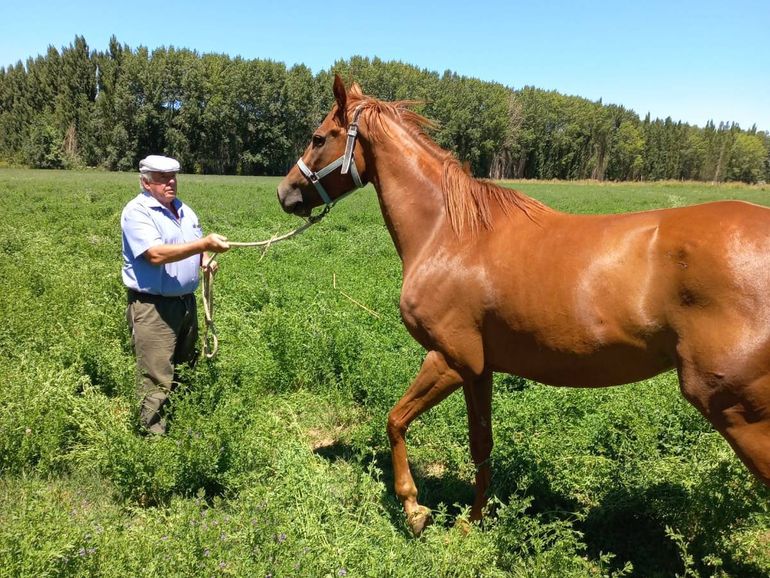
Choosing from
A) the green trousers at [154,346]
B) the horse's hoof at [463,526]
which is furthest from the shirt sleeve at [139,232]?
the horse's hoof at [463,526]

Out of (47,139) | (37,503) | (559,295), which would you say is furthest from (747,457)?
(47,139)

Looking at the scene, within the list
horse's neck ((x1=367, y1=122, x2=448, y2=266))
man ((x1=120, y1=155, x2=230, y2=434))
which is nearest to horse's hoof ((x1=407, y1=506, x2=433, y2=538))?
horse's neck ((x1=367, y1=122, x2=448, y2=266))

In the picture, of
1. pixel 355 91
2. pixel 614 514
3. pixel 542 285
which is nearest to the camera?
pixel 542 285

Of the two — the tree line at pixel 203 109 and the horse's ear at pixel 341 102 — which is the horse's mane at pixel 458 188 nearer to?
the horse's ear at pixel 341 102

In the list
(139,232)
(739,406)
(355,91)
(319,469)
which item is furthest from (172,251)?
(739,406)

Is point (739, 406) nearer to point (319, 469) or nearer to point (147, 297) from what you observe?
point (319, 469)

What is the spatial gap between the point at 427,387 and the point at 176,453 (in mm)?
1756

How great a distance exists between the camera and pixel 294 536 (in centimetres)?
285

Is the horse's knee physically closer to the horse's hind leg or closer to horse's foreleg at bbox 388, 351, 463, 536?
horse's foreleg at bbox 388, 351, 463, 536

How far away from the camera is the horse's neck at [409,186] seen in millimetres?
3498

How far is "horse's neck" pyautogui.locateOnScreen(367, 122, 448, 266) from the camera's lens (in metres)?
3.50

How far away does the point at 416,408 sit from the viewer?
3.31 m

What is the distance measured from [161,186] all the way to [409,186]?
6.16 feet

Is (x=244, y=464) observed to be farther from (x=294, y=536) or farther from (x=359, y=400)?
(x=359, y=400)
